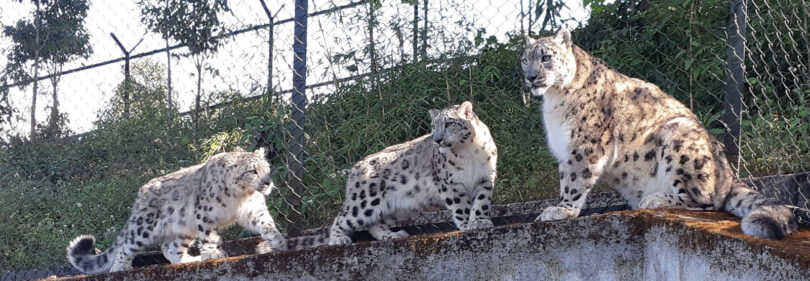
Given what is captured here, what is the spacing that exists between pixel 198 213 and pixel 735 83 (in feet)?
10.0

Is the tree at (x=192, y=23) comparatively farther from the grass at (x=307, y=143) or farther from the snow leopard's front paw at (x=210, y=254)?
the snow leopard's front paw at (x=210, y=254)

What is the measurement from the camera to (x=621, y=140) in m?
4.45

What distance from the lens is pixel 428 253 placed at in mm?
4043

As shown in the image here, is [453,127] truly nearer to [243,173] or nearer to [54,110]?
[243,173]

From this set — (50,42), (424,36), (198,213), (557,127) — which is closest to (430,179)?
(557,127)

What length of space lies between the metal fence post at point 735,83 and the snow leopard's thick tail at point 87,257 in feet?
12.1

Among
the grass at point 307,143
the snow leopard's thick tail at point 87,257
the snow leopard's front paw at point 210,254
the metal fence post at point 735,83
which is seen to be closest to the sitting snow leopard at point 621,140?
the metal fence post at point 735,83

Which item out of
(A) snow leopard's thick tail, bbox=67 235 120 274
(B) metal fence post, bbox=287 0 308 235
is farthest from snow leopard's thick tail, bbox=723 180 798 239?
(A) snow leopard's thick tail, bbox=67 235 120 274

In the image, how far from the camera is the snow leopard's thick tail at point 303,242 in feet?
16.7

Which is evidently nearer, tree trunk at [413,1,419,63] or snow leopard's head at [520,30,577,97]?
snow leopard's head at [520,30,577,97]

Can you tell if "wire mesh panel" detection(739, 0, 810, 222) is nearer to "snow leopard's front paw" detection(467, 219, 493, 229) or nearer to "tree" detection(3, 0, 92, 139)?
"snow leopard's front paw" detection(467, 219, 493, 229)

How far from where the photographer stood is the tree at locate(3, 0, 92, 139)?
8.88m

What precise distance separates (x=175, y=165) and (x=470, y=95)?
2547 millimetres

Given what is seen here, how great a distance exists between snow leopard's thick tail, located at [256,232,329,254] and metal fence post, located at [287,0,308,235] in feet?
0.52
